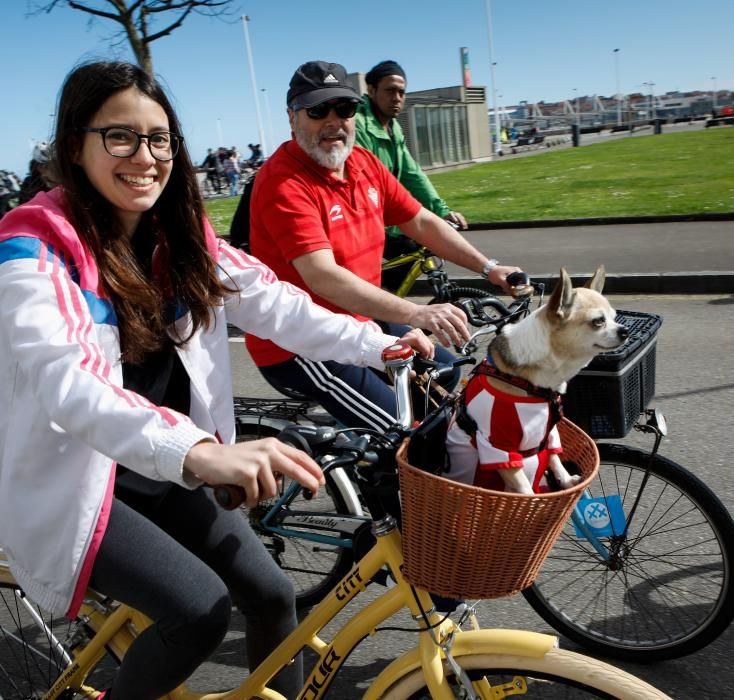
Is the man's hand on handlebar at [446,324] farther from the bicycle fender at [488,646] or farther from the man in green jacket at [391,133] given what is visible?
the man in green jacket at [391,133]

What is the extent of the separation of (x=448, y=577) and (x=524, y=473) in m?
0.52

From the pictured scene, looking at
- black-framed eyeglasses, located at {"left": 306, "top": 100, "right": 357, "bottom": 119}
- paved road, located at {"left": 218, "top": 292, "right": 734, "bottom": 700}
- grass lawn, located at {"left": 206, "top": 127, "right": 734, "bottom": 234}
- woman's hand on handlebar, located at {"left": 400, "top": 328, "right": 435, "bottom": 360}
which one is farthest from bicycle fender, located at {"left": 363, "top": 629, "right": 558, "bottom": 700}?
grass lawn, located at {"left": 206, "top": 127, "right": 734, "bottom": 234}

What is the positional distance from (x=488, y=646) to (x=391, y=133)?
483 centimetres

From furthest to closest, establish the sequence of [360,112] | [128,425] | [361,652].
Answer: [360,112] < [361,652] < [128,425]

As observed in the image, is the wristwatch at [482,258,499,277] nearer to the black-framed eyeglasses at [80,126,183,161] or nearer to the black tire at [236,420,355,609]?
the black tire at [236,420,355,609]

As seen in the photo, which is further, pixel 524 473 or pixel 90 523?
pixel 524 473

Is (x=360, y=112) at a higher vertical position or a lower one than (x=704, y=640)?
higher

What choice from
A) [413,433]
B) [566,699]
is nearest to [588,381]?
[413,433]

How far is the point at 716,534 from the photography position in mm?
2568

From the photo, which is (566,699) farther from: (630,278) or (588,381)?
(630,278)

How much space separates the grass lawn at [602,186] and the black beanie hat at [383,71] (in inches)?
101

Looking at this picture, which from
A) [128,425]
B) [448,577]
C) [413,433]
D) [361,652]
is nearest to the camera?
[128,425]

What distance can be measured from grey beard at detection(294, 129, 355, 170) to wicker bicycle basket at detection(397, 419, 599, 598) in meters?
1.71

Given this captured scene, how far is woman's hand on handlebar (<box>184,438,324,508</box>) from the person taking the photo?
1.39 meters
